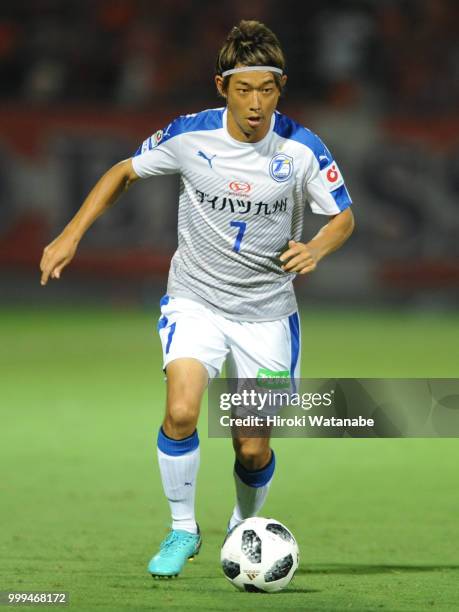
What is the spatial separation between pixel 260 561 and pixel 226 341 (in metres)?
1.14

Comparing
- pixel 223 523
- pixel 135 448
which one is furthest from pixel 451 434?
pixel 223 523

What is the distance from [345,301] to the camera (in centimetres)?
1877

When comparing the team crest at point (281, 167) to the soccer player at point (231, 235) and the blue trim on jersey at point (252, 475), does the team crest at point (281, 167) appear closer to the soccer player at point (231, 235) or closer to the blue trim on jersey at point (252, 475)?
the soccer player at point (231, 235)

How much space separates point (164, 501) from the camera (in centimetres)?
763

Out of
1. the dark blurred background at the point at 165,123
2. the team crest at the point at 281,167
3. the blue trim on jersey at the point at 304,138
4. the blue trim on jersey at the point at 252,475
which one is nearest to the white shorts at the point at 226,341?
the blue trim on jersey at the point at 252,475

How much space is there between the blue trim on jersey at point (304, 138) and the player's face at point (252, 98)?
0.16 metres

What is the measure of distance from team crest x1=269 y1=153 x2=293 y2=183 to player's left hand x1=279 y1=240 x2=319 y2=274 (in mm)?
411

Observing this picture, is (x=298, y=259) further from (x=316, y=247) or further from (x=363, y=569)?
(x=363, y=569)

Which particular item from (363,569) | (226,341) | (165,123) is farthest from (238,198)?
(165,123)

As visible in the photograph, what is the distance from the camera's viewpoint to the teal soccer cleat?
5.61 meters

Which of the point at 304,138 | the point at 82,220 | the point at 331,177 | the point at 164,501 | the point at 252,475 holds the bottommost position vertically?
the point at 164,501

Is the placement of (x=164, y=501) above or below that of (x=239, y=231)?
below

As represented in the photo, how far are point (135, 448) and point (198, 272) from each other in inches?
131

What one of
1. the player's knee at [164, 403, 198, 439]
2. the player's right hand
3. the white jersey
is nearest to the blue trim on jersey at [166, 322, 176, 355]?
the white jersey
